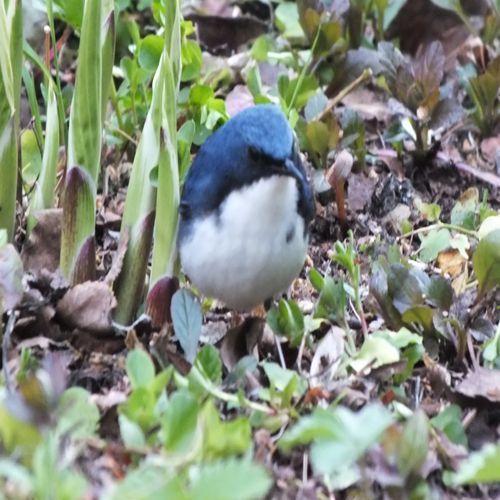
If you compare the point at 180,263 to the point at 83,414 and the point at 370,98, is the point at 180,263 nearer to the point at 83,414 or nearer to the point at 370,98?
the point at 83,414

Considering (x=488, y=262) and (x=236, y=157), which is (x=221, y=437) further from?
(x=488, y=262)

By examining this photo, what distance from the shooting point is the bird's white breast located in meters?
2.59

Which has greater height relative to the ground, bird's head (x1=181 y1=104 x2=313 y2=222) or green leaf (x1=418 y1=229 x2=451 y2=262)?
bird's head (x1=181 y1=104 x2=313 y2=222)

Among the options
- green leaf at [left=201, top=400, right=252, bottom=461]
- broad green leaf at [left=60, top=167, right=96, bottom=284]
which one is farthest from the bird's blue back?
green leaf at [left=201, top=400, right=252, bottom=461]

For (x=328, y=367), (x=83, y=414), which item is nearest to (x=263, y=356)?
(x=328, y=367)

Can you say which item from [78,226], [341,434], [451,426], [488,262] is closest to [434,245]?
[488,262]

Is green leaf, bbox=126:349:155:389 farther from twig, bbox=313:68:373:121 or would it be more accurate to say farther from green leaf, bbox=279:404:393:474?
twig, bbox=313:68:373:121

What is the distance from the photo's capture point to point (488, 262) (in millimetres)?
2693

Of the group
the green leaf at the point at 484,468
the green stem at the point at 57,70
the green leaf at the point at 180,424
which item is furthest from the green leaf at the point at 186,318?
the green leaf at the point at 484,468

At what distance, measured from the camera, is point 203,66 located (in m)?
3.94

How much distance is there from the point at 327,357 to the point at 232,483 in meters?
0.98

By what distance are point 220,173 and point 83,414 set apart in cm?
81

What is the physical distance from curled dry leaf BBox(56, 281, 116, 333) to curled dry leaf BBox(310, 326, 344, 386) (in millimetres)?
474

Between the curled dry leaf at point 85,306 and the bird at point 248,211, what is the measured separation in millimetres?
226
